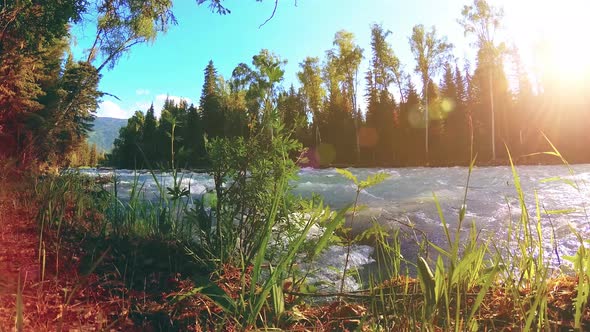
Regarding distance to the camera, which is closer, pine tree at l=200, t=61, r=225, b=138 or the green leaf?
the green leaf

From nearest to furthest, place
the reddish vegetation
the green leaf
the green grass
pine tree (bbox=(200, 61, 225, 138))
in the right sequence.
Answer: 1. the green grass
2. the reddish vegetation
3. the green leaf
4. pine tree (bbox=(200, 61, 225, 138))

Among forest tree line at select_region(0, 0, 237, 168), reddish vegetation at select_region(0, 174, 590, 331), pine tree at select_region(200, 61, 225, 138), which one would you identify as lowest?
reddish vegetation at select_region(0, 174, 590, 331)

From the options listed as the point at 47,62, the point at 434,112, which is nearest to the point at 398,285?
the point at 47,62

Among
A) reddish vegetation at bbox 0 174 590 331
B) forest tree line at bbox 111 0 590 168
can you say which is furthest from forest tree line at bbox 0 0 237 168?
forest tree line at bbox 111 0 590 168

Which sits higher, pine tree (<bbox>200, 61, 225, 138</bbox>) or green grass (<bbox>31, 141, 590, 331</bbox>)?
pine tree (<bbox>200, 61, 225, 138</bbox>)

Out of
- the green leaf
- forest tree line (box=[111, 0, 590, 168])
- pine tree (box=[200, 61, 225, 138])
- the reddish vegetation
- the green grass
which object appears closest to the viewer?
the green grass

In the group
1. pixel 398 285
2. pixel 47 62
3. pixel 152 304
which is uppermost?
pixel 47 62

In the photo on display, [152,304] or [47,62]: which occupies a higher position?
[47,62]

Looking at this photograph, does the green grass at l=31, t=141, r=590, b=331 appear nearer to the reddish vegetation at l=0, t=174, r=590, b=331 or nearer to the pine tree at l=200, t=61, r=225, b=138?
the reddish vegetation at l=0, t=174, r=590, b=331

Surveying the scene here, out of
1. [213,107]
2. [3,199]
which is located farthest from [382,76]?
[3,199]

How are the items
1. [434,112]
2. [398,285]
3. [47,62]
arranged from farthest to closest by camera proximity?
[434,112], [47,62], [398,285]

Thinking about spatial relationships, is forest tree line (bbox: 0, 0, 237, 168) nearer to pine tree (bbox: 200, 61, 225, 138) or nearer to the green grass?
the green grass

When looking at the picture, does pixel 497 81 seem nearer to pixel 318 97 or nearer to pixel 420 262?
pixel 318 97

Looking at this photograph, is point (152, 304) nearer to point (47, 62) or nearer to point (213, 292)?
point (213, 292)
